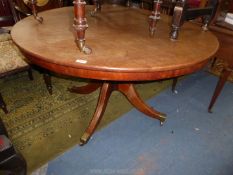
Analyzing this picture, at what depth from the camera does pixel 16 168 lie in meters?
1.20

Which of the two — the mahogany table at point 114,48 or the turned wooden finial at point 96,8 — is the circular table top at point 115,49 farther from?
the turned wooden finial at point 96,8

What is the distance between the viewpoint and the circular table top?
2.96ft

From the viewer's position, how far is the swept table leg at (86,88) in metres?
2.03

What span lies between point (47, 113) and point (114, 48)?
1120mm

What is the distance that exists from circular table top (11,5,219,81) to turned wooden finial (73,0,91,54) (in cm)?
3

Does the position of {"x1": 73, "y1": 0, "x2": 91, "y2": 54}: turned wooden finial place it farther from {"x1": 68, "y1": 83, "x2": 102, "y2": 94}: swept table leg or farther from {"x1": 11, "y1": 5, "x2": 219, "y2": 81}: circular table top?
{"x1": 68, "y1": 83, "x2": 102, "y2": 94}: swept table leg

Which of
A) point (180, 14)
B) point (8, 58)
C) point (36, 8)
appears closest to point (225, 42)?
point (180, 14)

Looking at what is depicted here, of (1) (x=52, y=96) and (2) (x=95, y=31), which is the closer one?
(2) (x=95, y=31)

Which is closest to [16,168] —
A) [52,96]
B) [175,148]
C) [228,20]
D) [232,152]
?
[52,96]

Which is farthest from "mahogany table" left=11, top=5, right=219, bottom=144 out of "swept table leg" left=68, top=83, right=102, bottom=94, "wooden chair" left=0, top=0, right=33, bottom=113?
"swept table leg" left=68, top=83, right=102, bottom=94

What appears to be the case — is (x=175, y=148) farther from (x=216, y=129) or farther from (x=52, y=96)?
(x=52, y=96)

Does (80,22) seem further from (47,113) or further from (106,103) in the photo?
(47,113)

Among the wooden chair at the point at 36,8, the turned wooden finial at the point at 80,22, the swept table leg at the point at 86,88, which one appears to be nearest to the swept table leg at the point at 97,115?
the swept table leg at the point at 86,88

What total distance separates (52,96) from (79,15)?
1.37 meters
